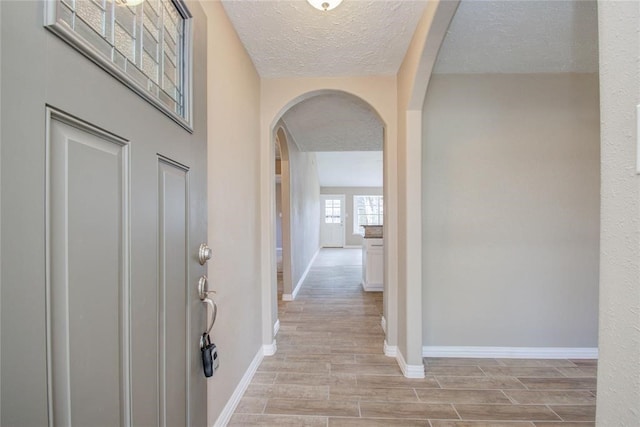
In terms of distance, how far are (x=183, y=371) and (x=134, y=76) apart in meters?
0.92

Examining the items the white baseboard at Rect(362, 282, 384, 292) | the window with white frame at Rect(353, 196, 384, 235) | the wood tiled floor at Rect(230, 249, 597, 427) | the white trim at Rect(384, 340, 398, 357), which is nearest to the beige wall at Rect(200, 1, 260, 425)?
the wood tiled floor at Rect(230, 249, 597, 427)

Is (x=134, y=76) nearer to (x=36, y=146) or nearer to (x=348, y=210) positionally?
(x=36, y=146)

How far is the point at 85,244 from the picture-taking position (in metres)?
0.61

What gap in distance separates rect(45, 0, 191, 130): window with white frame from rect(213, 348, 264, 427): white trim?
159 centimetres

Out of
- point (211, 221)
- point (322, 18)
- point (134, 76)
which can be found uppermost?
point (322, 18)

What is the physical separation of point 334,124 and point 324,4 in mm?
2226

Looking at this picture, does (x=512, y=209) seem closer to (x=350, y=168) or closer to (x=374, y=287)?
(x=374, y=287)

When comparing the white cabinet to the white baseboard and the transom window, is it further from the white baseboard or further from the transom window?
the transom window

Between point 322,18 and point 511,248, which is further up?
point 322,18

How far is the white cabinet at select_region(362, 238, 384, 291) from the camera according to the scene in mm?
4691

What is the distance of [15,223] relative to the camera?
0.46m

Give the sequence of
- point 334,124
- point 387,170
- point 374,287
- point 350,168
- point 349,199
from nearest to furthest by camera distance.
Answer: point 387,170, point 334,124, point 374,287, point 350,168, point 349,199

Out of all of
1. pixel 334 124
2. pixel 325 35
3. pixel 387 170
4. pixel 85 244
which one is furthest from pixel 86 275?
pixel 334 124

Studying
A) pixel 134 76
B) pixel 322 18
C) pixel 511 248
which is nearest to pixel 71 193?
pixel 134 76
